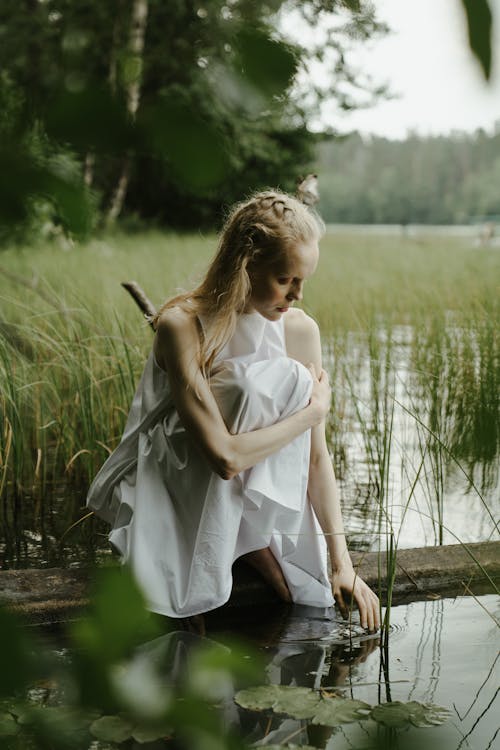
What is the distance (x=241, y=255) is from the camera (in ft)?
6.80

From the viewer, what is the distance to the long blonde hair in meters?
2.06

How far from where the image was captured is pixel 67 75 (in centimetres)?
32

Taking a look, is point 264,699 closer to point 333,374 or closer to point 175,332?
point 175,332

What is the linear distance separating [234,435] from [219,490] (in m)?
0.12

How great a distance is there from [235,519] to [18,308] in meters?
2.27

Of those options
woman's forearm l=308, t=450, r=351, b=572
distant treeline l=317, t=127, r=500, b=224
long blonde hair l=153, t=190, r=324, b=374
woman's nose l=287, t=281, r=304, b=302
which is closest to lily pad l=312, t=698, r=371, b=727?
woman's forearm l=308, t=450, r=351, b=572

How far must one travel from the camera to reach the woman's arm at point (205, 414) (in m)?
1.96

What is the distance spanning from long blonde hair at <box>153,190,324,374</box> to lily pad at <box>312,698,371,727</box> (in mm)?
733

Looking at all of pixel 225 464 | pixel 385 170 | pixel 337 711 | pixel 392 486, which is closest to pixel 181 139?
pixel 337 711

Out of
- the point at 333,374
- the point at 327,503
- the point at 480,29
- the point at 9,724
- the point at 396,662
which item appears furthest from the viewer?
the point at 333,374

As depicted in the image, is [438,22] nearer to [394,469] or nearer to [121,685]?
[121,685]

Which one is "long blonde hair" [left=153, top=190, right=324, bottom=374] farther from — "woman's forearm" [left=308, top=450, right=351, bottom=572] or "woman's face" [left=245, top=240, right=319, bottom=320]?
"woman's forearm" [left=308, top=450, right=351, bottom=572]

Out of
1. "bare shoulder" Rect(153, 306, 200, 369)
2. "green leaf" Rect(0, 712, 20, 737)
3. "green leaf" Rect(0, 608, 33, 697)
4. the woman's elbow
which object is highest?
"green leaf" Rect(0, 608, 33, 697)

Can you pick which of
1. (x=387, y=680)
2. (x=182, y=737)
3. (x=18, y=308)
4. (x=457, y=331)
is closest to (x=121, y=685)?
(x=182, y=737)
